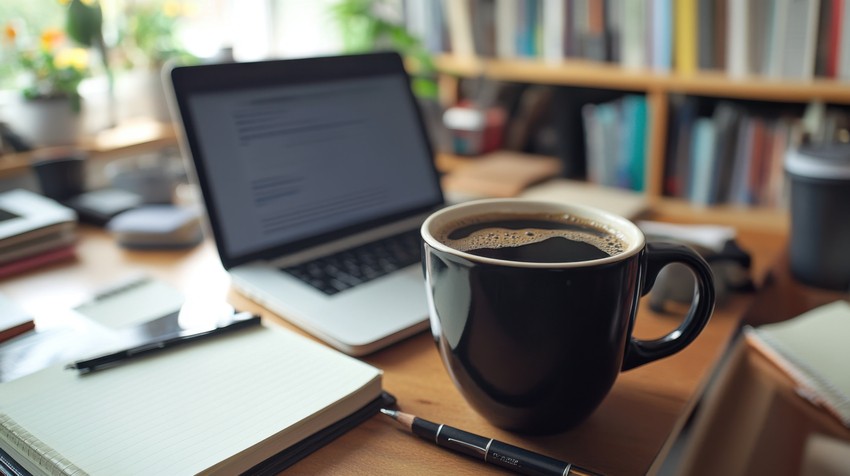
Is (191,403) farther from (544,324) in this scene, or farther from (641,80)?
(641,80)

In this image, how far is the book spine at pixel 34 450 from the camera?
42cm

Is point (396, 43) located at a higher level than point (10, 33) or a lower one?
lower

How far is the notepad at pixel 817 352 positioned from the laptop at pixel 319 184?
1.17 ft

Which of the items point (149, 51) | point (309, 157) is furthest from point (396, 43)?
point (309, 157)

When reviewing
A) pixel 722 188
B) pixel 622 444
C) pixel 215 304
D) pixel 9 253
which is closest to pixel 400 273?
pixel 215 304

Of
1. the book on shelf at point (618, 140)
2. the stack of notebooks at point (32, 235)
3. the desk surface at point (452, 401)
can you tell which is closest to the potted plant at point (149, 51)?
the stack of notebooks at point (32, 235)

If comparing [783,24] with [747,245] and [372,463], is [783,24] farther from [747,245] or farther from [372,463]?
[372,463]

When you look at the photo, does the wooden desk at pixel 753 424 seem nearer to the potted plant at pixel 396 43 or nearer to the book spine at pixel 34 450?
the book spine at pixel 34 450

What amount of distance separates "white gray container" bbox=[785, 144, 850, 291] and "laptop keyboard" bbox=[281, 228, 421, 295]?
488 mm

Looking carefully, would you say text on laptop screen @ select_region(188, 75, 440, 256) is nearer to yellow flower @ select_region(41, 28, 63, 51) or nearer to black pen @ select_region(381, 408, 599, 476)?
black pen @ select_region(381, 408, 599, 476)

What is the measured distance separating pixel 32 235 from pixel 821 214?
0.98 m

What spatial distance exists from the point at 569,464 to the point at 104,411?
330 mm

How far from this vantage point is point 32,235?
838 millimetres

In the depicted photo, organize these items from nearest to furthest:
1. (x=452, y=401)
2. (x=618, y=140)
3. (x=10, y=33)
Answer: (x=452, y=401), (x=10, y=33), (x=618, y=140)
